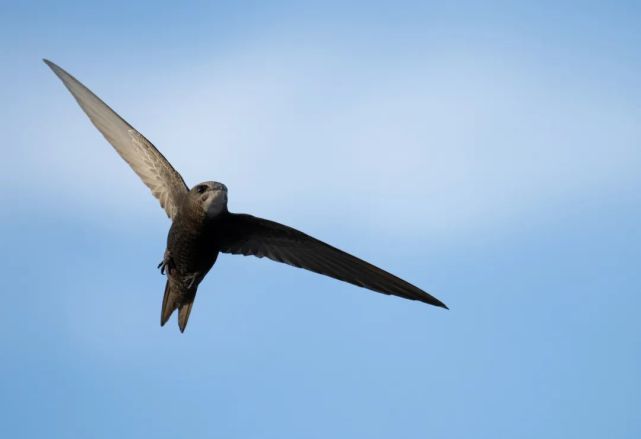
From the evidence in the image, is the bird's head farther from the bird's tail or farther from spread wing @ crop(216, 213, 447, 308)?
the bird's tail

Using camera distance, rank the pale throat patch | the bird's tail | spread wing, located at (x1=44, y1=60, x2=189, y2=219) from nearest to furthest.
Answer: the pale throat patch, the bird's tail, spread wing, located at (x1=44, y1=60, x2=189, y2=219)

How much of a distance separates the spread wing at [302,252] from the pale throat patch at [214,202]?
0.36 m

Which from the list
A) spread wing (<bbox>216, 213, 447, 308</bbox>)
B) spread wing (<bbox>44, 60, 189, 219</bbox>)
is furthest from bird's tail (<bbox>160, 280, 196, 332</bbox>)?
spread wing (<bbox>44, 60, 189, 219</bbox>)

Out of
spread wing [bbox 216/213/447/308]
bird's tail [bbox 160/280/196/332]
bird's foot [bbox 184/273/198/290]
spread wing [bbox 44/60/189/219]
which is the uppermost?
spread wing [bbox 44/60/189/219]

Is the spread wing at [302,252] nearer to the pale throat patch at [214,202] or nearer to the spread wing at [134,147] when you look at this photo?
the pale throat patch at [214,202]

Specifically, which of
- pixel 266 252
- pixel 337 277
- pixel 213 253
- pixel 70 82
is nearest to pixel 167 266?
pixel 213 253

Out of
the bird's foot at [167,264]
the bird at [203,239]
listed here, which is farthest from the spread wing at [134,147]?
the bird's foot at [167,264]

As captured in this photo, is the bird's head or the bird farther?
the bird

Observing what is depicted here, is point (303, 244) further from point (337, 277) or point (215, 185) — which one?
point (215, 185)

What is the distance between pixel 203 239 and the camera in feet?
30.4

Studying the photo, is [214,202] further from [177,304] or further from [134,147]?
[134,147]

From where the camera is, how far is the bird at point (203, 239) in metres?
9.22

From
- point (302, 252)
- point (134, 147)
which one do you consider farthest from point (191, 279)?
point (134, 147)

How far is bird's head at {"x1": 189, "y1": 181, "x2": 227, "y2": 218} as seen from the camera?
8.90 m
